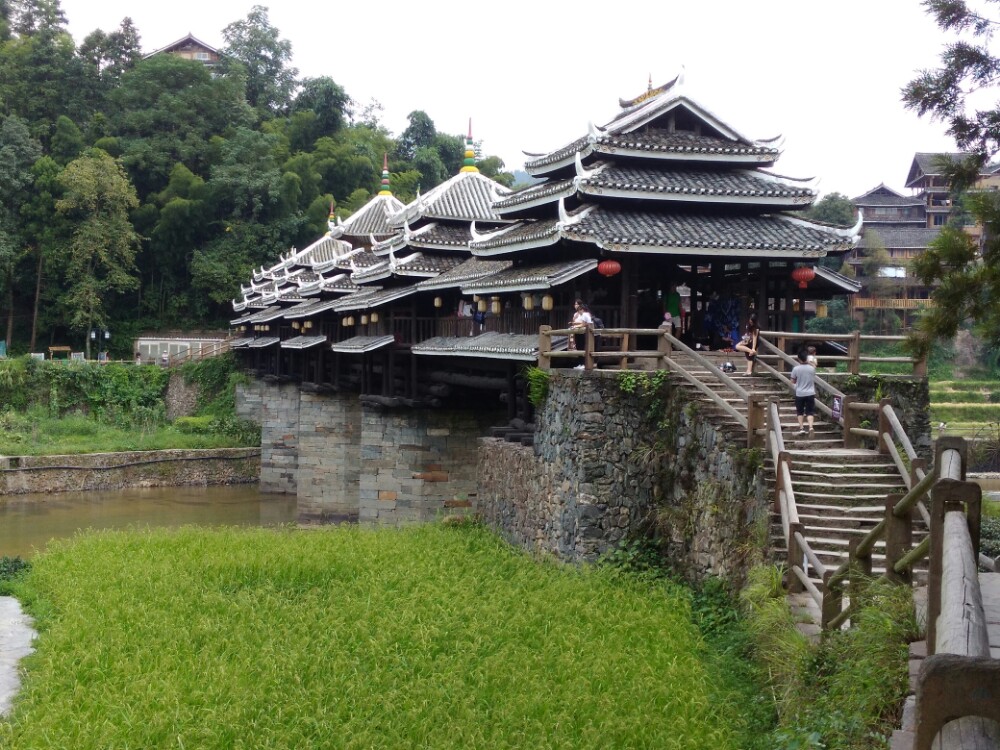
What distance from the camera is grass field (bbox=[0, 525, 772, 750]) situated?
896cm

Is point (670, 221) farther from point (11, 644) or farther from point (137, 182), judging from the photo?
point (137, 182)

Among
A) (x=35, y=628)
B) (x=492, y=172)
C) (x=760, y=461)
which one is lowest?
(x=35, y=628)

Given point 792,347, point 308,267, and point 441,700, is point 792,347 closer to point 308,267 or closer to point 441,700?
point 441,700

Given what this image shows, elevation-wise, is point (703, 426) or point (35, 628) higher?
point (703, 426)

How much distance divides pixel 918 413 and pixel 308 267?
102 feet

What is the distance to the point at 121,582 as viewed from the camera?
47.7 feet

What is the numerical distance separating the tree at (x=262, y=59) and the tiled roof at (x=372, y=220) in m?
33.4

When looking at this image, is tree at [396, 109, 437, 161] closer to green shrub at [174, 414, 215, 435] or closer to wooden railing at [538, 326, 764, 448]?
green shrub at [174, 414, 215, 435]

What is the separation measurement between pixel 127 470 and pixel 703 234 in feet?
88.4

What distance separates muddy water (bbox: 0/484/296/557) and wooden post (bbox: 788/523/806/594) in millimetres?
21368

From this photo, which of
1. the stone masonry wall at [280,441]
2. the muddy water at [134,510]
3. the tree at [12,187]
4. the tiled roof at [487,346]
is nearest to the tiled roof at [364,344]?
the tiled roof at [487,346]

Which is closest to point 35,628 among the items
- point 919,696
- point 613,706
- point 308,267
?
point 613,706

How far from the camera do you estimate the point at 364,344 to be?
2397 cm

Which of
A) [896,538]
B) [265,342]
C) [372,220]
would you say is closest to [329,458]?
[265,342]
